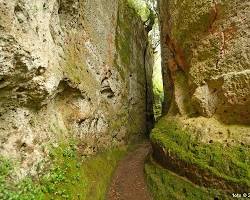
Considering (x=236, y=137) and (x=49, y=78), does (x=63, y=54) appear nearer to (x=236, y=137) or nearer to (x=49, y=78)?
(x=49, y=78)

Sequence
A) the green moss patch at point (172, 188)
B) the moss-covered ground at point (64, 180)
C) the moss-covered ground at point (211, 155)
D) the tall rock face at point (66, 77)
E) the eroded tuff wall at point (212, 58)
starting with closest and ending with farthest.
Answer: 1. the moss-covered ground at point (64, 180)
2. the tall rock face at point (66, 77)
3. the moss-covered ground at point (211, 155)
4. the green moss patch at point (172, 188)
5. the eroded tuff wall at point (212, 58)

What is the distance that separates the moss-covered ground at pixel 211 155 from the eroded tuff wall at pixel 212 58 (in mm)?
926

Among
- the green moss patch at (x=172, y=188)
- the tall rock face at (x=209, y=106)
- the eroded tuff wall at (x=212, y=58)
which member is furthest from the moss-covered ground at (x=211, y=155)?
the eroded tuff wall at (x=212, y=58)

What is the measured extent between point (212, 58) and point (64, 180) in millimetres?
5799

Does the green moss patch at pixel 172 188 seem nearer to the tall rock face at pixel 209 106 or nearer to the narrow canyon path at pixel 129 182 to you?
the tall rock face at pixel 209 106

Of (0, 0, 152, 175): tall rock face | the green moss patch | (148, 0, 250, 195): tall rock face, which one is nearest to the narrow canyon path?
the green moss patch

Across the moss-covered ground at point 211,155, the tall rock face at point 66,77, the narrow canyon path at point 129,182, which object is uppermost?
the tall rock face at point 66,77

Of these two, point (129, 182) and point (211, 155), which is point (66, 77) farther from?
point (211, 155)

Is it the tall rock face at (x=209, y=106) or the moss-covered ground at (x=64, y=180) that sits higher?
the tall rock face at (x=209, y=106)

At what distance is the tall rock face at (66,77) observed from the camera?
6254mm

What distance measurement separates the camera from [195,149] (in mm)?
7902

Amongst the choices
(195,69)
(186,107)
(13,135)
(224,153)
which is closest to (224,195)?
(224,153)

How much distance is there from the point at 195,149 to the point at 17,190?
4731 millimetres

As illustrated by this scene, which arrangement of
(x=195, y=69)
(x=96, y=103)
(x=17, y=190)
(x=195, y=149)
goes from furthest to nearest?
(x=96, y=103) < (x=195, y=69) < (x=195, y=149) < (x=17, y=190)
